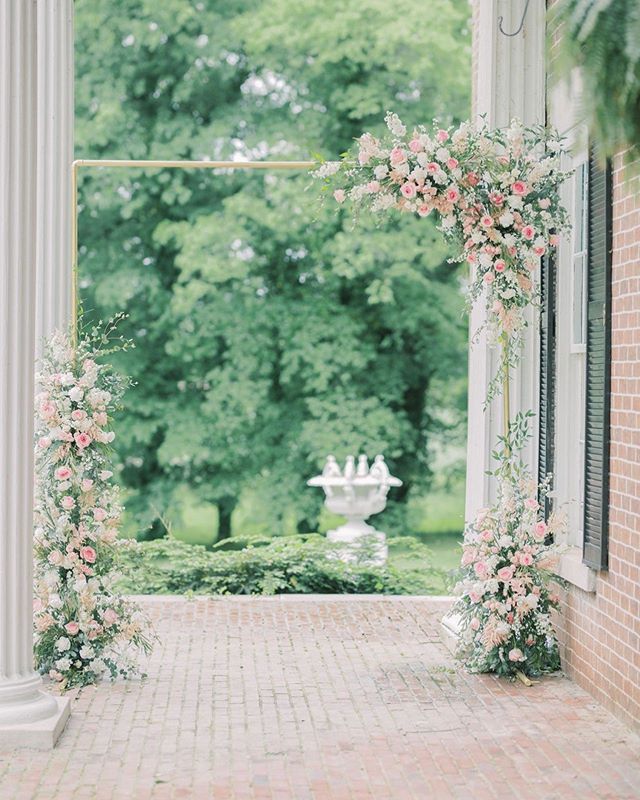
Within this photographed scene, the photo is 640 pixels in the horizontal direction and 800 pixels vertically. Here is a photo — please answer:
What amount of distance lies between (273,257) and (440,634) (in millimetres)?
9508

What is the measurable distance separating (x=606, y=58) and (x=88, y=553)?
13.9ft

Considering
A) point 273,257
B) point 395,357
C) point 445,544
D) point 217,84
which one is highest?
point 217,84

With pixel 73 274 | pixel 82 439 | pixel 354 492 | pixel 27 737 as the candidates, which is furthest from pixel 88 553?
pixel 354 492

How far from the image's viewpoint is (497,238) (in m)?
6.63

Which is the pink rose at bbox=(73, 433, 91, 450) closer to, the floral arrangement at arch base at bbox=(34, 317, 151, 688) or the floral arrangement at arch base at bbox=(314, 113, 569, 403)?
the floral arrangement at arch base at bbox=(34, 317, 151, 688)

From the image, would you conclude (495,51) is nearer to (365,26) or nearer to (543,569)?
(543,569)

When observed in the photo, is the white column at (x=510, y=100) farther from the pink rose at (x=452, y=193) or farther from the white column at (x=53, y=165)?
the white column at (x=53, y=165)

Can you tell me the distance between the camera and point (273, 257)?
16891 mm

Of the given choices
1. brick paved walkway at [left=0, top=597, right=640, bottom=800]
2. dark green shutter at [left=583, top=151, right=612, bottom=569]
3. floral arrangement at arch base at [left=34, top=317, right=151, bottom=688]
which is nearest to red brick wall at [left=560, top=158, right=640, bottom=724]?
dark green shutter at [left=583, top=151, right=612, bottom=569]

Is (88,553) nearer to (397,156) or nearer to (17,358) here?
(17,358)

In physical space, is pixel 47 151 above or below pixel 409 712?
above

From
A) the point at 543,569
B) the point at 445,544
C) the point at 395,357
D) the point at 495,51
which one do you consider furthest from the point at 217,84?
the point at 543,569

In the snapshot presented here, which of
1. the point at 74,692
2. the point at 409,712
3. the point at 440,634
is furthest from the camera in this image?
the point at 440,634

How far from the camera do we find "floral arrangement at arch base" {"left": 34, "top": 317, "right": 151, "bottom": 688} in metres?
6.59
